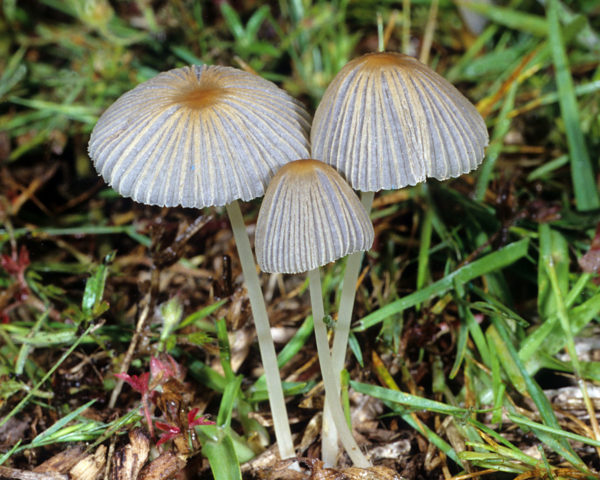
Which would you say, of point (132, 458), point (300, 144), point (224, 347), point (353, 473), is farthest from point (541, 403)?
point (132, 458)

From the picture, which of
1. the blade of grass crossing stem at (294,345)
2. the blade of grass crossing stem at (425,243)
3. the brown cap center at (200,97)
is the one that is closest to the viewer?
the brown cap center at (200,97)

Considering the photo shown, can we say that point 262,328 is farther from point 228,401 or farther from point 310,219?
point 310,219

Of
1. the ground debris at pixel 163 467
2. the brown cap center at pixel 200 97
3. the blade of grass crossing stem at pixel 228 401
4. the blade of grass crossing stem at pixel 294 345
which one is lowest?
the ground debris at pixel 163 467

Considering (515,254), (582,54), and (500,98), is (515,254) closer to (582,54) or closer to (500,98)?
(500,98)

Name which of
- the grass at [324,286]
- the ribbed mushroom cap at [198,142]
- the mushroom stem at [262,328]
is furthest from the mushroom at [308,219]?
the grass at [324,286]

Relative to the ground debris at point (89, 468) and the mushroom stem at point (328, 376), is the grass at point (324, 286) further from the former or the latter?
the mushroom stem at point (328, 376)

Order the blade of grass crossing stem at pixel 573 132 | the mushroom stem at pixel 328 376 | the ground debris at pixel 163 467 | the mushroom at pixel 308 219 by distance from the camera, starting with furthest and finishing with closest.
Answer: the blade of grass crossing stem at pixel 573 132 < the ground debris at pixel 163 467 < the mushroom stem at pixel 328 376 < the mushroom at pixel 308 219

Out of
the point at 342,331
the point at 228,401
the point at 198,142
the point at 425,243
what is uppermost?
the point at 198,142
